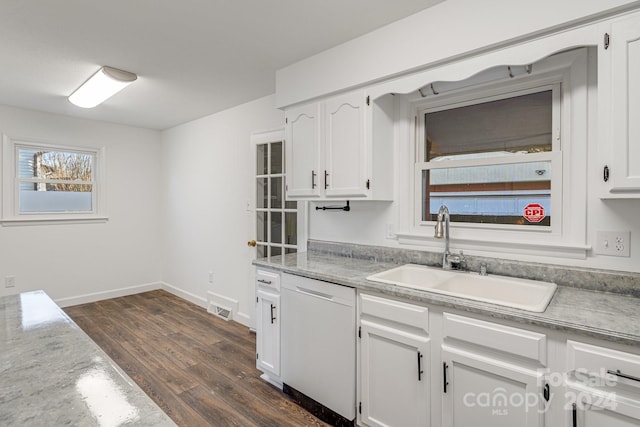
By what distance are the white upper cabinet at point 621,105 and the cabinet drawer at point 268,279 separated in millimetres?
1890

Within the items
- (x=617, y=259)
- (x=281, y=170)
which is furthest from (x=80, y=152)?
(x=617, y=259)

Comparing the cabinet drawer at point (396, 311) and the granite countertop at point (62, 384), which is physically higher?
the granite countertop at point (62, 384)

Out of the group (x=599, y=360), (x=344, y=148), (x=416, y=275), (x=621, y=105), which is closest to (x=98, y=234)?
(x=344, y=148)

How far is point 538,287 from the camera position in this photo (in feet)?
5.58

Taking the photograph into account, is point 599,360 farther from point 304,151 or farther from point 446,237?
point 304,151

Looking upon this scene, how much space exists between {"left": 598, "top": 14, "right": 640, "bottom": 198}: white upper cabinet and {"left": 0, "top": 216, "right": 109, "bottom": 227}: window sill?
520cm


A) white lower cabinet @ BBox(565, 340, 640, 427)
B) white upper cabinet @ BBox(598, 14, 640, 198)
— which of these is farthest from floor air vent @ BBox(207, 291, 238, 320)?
white upper cabinet @ BBox(598, 14, 640, 198)

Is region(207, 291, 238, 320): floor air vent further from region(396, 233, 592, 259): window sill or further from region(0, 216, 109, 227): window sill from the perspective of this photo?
region(396, 233, 592, 259): window sill

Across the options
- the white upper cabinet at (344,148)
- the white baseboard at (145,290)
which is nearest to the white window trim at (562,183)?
the white upper cabinet at (344,148)

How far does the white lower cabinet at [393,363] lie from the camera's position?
5.37 feet

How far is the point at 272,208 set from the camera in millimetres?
3422

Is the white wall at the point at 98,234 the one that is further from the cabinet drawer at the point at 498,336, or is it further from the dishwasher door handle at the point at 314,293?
the cabinet drawer at the point at 498,336

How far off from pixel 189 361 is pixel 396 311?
2038 mm

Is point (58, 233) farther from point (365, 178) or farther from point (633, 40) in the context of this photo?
point (633, 40)
